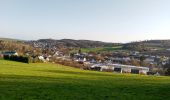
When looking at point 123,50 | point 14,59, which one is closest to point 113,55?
point 123,50

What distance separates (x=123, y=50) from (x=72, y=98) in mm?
170822

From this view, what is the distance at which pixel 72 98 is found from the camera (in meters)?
18.0

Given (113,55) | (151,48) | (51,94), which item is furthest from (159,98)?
(151,48)

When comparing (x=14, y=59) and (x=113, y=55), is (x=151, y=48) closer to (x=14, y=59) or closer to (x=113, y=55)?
(x=113, y=55)

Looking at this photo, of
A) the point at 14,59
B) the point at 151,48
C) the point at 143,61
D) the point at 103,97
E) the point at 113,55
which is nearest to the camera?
the point at 103,97

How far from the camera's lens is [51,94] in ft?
63.4

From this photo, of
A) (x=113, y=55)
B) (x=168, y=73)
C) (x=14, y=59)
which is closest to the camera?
(x=168, y=73)

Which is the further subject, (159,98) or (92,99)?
(159,98)

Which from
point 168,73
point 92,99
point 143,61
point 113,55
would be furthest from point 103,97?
point 113,55

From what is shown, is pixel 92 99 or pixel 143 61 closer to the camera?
pixel 92 99

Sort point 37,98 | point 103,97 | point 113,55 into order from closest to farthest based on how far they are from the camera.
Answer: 1. point 37,98
2. point 103,97
3. point 113,55

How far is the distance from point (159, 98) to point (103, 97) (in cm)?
324

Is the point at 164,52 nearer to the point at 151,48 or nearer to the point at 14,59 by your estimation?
the point at 151,48

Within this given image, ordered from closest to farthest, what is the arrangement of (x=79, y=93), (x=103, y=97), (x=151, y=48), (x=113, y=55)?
1. (x=103, y=97)
2. (x=79, y=93)
3. (x=113, y=55)
4. (x=151, y=48)
